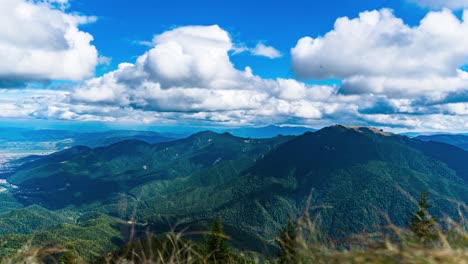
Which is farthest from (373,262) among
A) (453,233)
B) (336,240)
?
(453,233)

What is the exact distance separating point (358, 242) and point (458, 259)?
3.40ft

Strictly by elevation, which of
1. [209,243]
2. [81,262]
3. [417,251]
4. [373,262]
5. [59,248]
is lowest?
[209,243]

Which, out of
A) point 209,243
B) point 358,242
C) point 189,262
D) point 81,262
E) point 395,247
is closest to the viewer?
point 395,247

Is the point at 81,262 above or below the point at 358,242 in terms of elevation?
below

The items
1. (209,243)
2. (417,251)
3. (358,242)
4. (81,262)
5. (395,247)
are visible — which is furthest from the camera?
(209,243)

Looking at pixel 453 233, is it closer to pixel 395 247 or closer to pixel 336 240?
pixel 336 240

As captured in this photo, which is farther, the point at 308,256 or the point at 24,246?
the point at 24,246

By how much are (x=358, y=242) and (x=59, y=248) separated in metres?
3.20

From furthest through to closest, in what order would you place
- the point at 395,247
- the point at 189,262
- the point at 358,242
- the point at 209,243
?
the point at 209,243
the point at 189,262
the point at 358,242
the point at 395,247

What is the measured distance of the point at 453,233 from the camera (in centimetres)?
428

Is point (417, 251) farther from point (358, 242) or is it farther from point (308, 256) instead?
point (308, 256)

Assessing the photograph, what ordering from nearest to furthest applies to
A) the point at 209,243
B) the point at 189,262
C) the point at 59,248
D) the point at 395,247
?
the point at 395,247, the point at 59,248, the point at 189,262, the point at 209,243

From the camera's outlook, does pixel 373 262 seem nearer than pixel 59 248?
Yes

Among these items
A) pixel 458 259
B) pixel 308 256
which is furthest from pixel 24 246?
pixel 458 259
